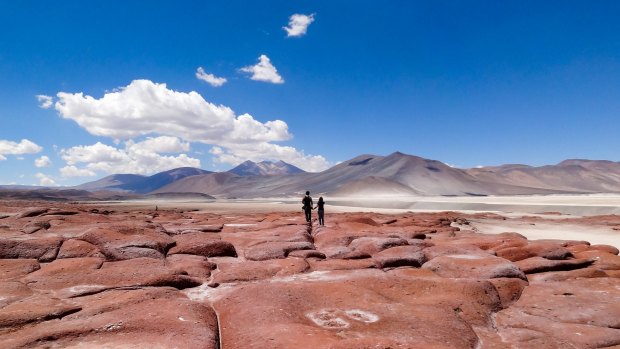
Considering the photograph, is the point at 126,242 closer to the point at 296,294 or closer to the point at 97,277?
the point at 97,277

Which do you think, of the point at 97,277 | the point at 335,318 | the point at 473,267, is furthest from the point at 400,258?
the point at 97,277

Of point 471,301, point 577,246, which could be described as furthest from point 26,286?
point 577,246

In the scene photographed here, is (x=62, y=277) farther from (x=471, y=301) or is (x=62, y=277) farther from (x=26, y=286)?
(x=471, y=301)

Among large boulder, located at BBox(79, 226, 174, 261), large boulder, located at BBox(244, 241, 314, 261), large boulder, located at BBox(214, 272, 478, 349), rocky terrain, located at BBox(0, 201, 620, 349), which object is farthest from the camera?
large boulder, located at BBox(244, 241, 314, 261)

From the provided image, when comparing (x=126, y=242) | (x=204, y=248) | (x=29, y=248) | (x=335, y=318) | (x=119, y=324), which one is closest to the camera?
(x=119, y=324)

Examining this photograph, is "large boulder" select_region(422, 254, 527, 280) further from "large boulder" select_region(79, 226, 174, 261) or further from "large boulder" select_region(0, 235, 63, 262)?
"large boulder" select_region(0, 235, 63, 262)

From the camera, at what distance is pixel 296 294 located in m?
8.04

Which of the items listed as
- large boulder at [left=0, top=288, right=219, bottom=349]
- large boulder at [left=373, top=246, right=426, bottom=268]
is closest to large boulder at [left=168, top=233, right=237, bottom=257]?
large boulder at [left=0, top=288, right=219, bottom=349]

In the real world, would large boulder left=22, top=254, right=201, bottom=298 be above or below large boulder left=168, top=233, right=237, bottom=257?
below

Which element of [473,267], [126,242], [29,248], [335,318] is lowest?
[335,318]

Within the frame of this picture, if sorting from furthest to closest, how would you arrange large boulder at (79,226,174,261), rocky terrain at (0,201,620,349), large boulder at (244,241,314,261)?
1. large boulder at (244,241,314,261)
2. large boulder at (79,226,174,261)
3. rocky terrain at (0,201,620,349)

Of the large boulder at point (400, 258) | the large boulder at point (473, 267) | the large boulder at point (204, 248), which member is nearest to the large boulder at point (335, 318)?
the large boulder at point (473, 267)

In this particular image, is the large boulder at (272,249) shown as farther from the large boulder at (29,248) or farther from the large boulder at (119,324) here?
the large boulder at (29,248)

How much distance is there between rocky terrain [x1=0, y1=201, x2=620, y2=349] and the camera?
6223 millimetres
